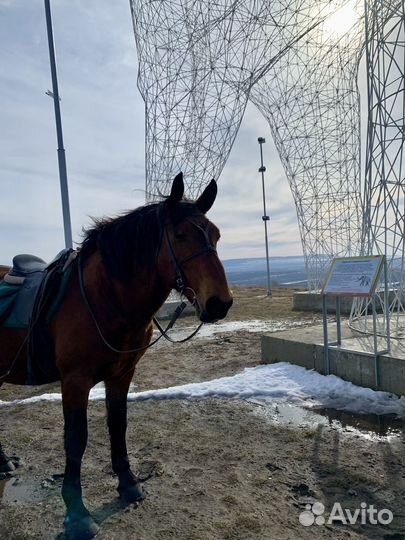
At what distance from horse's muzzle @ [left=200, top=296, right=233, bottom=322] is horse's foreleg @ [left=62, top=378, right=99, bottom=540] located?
39.6 inches

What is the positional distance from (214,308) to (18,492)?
245 cm

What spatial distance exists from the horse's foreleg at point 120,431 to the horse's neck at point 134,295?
0.64m

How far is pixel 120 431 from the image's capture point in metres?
3.31

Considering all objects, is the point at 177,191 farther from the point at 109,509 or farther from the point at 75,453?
the point at 109,509

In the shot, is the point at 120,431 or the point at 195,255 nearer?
the point at 195,255

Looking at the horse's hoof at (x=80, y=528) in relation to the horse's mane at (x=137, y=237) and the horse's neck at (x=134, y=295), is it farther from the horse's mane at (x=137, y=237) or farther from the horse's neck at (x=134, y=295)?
the horse's mane at (x=137, y=237)

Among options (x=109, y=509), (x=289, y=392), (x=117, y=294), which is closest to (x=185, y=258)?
(x=117, y=294)

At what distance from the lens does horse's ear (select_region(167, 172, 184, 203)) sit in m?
2.59

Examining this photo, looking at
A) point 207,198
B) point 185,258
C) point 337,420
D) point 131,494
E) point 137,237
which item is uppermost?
point 207,198

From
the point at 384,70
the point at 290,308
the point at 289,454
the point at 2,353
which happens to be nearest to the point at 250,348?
the point at 289,454

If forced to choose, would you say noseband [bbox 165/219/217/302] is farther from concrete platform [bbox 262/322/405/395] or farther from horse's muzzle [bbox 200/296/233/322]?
concrete platform [bbox 262/322/405/395]

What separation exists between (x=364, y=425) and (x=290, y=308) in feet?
37.3

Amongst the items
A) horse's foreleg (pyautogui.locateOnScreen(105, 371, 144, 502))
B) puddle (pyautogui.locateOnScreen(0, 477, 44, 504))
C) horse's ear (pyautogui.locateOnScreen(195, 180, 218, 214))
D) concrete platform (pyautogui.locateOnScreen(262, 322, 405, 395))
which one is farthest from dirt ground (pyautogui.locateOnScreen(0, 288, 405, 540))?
horse's ear (pyautogui.locateOnScreen(195, 180, 218, 214))

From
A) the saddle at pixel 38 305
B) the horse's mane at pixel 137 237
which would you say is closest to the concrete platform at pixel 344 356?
the horse's mane at pixel 137 237
